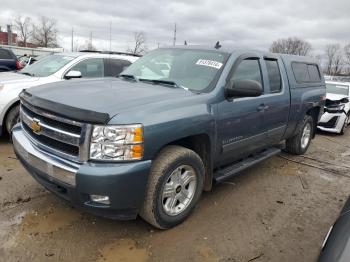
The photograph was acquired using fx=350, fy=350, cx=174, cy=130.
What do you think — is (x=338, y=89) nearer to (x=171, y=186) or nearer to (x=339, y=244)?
(x=171, y=186)

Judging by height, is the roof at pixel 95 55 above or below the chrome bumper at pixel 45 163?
above

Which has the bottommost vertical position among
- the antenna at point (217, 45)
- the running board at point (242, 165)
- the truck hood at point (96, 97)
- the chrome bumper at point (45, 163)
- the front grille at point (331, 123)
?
the front grille at point (331, 123)

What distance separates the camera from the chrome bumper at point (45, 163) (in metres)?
2.94

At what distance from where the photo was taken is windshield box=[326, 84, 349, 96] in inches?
420

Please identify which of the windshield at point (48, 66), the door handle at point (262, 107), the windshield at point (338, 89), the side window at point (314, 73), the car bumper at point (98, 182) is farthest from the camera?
the windshield at point (338, 89)

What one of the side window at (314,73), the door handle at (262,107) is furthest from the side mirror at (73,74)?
the side window at (314,73)

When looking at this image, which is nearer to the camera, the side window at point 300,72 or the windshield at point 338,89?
the side window at point 300,72

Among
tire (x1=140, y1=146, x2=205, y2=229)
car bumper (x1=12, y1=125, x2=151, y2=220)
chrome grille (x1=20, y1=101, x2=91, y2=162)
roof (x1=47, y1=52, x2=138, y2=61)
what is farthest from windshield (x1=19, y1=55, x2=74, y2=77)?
→ tire (x1=140, y1=146, x2=205, y2=229)

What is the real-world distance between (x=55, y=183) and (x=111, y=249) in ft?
2.56

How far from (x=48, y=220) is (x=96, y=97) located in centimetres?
139

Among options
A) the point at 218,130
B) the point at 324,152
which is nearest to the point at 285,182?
the point at 218,130

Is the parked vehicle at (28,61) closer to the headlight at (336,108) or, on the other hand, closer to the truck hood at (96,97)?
the truck hood at (96,97)

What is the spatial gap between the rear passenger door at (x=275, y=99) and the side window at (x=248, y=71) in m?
0.17

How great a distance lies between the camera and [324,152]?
7.46m
